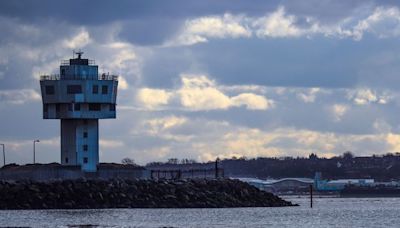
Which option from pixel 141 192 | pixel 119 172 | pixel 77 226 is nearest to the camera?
pixel 77 226

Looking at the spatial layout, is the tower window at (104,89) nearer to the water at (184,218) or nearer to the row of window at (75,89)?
the row of window at (75,89)

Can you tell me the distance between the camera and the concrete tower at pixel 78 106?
111 m

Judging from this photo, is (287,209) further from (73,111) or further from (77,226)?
(77,226)

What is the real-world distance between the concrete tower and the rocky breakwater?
6.32 m

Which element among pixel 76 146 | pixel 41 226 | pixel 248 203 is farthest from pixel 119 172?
pixel 41 226

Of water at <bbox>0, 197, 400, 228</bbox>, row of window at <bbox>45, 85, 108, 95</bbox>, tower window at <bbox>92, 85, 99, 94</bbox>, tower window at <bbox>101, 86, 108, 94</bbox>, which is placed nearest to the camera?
water at <bbox>0, 197, 400, 228</bbox>

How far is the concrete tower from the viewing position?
110812 mm

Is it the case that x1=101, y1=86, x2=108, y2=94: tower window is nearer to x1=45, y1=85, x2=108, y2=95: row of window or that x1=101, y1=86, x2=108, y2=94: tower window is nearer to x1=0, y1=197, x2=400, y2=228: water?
x1=45, y1=85, x2=108, y2=95: row of window

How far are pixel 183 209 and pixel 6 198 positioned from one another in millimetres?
15944

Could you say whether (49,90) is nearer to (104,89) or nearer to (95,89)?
(95,89)

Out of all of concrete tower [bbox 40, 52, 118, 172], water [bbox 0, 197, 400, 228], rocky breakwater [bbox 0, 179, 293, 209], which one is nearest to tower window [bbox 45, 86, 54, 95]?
concrete tower [bbox 40, 52, 118, 172]

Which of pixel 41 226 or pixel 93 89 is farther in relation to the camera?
pixel 93 89

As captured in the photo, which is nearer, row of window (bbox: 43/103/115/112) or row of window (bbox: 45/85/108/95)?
row of window (bbox: 43/103/115/112)

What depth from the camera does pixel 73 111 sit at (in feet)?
362
